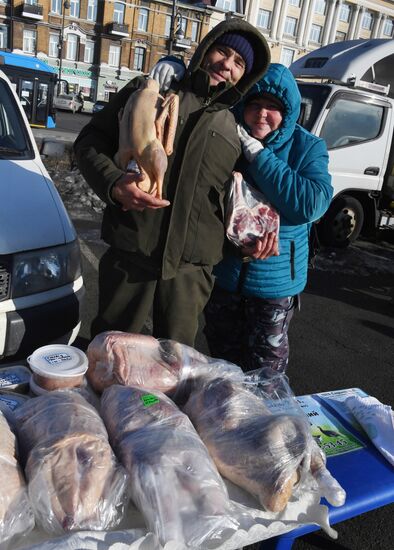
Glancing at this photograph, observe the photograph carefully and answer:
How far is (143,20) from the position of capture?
52.1 m

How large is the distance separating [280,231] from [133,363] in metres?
0.94

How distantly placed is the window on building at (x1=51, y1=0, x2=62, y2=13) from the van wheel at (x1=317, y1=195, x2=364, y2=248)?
167 ft

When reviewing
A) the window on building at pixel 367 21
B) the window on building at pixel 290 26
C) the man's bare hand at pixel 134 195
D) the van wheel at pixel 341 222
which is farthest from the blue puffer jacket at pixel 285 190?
the window on building at pixel 367 21

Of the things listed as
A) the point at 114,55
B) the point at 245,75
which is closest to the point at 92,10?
the point at 114,55

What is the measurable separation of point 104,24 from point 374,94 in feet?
164

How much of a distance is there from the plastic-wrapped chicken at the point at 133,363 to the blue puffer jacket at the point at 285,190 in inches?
25.4

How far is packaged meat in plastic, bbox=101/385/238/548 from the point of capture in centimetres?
106

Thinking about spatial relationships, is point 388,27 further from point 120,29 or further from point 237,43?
point 237,43

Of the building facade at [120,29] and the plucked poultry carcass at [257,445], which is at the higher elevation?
the building facade at [120,29]

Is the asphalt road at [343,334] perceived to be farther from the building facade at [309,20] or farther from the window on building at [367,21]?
the window on building at [367,21]

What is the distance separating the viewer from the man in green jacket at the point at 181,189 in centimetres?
179

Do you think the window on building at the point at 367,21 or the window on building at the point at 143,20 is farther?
the window on building at the point at 367,21

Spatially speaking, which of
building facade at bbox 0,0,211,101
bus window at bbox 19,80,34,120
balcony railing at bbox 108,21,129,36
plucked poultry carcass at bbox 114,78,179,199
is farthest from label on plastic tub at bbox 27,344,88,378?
balcony railing at bbox 108,21,129,36

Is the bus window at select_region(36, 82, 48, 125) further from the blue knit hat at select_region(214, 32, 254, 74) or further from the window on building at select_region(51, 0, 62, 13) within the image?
the window on building at select_region(51, 0, 62, 13)
